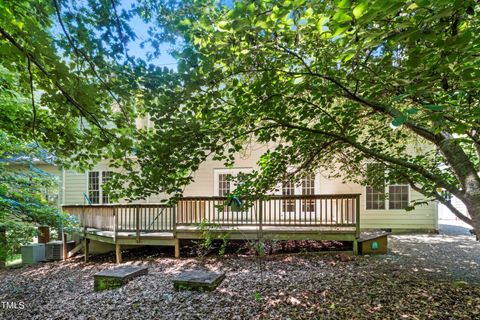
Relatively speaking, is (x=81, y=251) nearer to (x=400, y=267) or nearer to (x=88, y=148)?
(x=88, y=148)

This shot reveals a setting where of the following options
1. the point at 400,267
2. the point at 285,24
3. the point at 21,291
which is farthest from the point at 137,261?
the point at 285,24

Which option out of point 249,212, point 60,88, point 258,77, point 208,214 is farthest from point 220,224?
point 60,88

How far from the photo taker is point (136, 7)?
127 inches

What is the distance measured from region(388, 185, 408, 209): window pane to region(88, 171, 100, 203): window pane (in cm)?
1237

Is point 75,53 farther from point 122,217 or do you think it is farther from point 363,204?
point 363,204

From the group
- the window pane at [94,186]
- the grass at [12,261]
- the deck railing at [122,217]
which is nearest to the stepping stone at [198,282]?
the deck railing at [122,217]

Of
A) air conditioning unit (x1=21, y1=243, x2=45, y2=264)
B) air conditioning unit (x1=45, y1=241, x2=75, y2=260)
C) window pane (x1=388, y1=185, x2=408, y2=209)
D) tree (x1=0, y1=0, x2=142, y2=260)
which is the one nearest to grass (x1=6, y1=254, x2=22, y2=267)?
air conditioning unit (x1=21, y1=243, x2=45, y2=264)

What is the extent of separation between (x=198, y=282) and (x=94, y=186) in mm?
9049

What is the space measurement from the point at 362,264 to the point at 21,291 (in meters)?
8.45

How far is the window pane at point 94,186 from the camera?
1204 cm

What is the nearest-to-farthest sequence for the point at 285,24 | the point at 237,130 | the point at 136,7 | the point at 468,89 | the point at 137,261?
the point at 468,89
the point at 285,24
the point at 136,7
the point at 237,130
the point at 137,261

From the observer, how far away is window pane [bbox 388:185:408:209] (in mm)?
10484

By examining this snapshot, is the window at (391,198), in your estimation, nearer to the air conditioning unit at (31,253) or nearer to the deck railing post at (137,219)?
the deck railing post at (137,219)

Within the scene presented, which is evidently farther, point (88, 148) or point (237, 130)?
point (88, 148)
